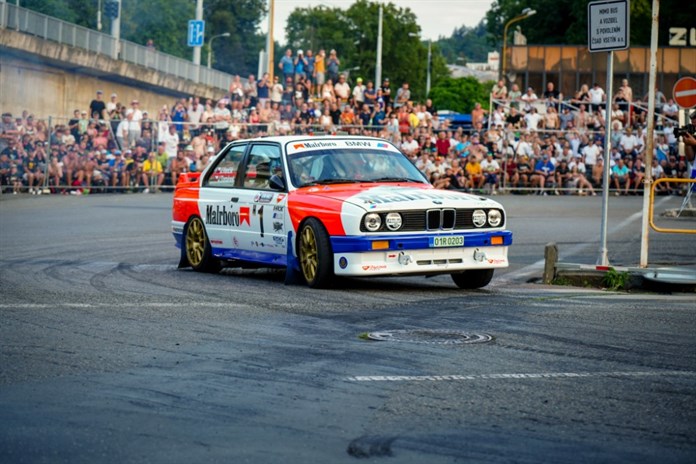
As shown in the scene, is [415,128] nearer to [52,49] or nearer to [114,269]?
[52,49]

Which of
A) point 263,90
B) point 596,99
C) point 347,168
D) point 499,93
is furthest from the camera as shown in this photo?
point 596,99

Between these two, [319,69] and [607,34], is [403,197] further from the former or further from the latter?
[319,69]

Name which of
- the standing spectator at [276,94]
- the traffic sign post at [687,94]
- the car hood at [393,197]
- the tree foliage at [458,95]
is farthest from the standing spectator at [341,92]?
the tree foliage at [458,95]

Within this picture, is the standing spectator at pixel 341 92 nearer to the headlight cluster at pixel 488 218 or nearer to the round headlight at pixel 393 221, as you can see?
the headlight cluster at pixel 488 218

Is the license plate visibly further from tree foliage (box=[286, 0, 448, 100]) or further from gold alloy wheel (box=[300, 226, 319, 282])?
tree foliage (box=[286, 0, 448, 100])

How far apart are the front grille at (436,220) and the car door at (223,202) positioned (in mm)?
2450

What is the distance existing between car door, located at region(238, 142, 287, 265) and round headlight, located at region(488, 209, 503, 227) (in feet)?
6.82

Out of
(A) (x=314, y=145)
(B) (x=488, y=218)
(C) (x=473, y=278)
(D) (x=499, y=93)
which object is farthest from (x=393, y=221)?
(D) (x=499, y=93)

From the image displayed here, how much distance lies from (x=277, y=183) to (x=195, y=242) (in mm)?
1927

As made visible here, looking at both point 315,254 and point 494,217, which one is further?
point 494,217

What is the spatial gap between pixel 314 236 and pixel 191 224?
122 inches

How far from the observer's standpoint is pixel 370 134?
3609 centimetres

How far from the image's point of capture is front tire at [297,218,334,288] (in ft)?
41.7

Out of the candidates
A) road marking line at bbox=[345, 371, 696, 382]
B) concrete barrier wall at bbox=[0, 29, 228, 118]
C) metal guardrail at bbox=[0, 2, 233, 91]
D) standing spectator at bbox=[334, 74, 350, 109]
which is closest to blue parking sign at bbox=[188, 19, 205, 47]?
metal guardrail at bbox=[0, 2, 233, 91]
